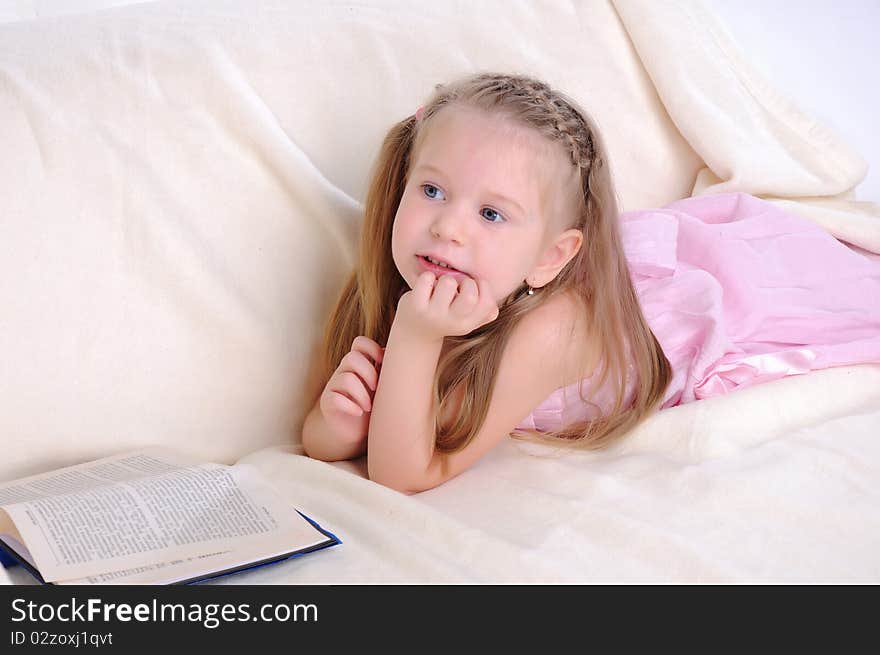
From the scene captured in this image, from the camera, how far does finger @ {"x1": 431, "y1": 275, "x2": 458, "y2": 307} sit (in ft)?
3.74

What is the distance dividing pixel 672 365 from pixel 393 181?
1.37 feet

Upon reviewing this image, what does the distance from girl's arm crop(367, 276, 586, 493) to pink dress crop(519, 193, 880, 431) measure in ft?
0.33

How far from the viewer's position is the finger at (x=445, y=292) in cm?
114

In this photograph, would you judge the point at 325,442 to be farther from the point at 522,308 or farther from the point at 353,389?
the point at 522,308

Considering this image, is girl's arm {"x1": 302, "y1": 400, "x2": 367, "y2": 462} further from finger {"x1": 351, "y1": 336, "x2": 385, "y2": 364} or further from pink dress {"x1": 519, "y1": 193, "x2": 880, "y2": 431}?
pink dress {"x1": 519, "y1": 193, "x2": 880, "y2": 431}

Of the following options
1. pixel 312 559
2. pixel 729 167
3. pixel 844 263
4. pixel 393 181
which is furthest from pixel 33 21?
pixel 844 263

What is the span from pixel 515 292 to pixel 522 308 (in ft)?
0.09

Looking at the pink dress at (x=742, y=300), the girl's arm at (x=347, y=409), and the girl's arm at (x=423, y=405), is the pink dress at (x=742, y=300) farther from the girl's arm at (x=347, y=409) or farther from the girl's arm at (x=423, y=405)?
the girl's arm at (x=347, y=409)

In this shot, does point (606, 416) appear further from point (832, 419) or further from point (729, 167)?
point (729, 167)

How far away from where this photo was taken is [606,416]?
4.37 ft

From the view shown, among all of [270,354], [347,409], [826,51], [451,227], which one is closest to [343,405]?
[347,409]

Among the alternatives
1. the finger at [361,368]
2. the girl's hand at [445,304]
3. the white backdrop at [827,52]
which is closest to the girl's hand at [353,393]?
the finger at [361,368]

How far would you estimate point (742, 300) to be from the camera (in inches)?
57.9
